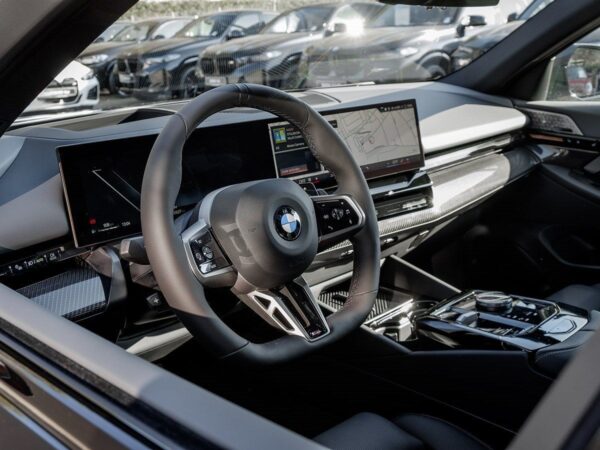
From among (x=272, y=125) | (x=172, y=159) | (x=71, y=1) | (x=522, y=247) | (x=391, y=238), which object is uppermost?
(x=71, y=1)

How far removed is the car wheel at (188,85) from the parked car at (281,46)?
0.08 metres

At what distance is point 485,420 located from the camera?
2072 millimetres

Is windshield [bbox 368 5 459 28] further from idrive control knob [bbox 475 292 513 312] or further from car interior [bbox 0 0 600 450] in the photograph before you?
idrive control knob [bbox 475 292 513 312]

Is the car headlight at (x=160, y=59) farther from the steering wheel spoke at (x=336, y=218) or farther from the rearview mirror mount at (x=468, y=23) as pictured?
the steering wheel spoke at (x=336, y=218)

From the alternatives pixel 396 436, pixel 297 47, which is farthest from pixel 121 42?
pixel 396 436

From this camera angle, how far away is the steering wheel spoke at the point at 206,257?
4.86 feet

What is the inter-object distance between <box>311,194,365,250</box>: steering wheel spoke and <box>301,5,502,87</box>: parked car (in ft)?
5.62

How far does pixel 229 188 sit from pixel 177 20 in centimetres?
245

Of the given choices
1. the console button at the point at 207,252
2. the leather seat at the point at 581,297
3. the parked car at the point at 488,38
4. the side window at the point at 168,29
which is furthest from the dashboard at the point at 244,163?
the side window at the point at 168,29

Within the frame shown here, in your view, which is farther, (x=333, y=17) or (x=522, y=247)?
(x=333, y=17)

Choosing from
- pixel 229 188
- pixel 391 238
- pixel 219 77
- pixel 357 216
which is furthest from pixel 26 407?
pixel 219 77

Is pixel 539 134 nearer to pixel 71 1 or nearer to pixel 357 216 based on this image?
pixel 357 216

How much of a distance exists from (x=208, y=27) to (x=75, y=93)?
1757mm

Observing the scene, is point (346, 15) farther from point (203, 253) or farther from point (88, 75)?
point (203, 253)
